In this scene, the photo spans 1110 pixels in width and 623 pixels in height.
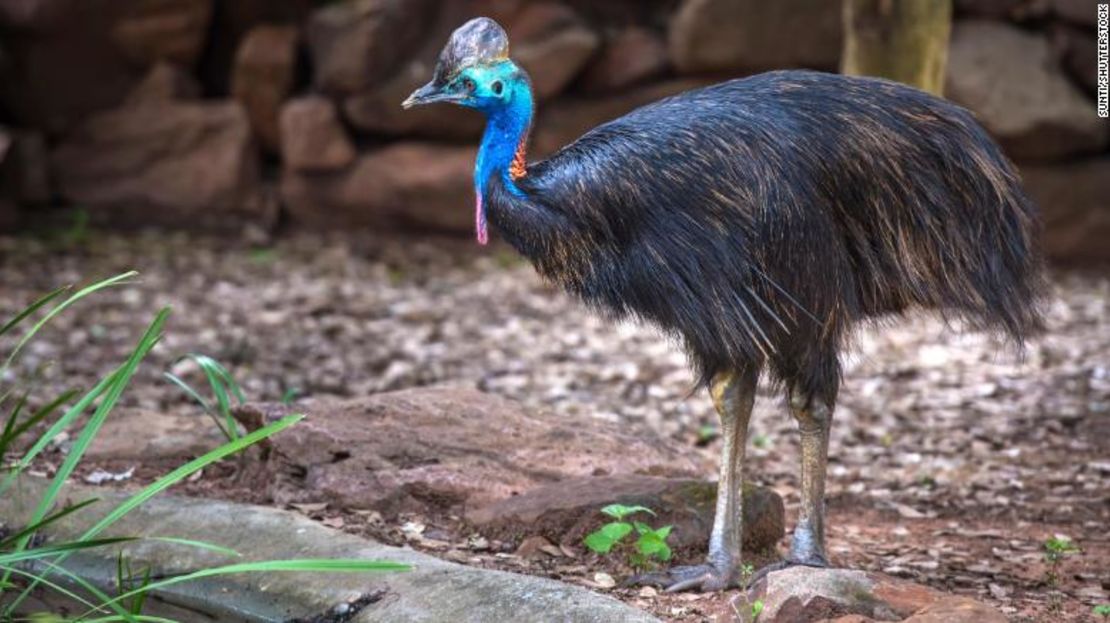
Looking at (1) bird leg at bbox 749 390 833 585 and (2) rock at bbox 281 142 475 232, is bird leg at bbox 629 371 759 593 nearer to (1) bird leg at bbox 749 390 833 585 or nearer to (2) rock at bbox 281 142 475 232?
(1) bird leg at bbox 749 390 833 585

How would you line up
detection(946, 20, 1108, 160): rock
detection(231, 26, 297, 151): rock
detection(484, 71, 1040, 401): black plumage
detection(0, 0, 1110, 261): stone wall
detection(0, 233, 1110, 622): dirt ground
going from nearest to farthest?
detection(484, 71, 1040, 401): black plumage → detection(0, 233, 1110, 622): dirt ground → detection(946, 20, 1108, 160): rock → detection(0, 0, 1110, 261): stone wall → detection(231, 26, 297, 151): rock

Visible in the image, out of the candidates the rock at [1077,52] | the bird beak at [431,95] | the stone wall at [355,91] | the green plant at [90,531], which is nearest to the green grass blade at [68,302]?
the green plant at [90,531]

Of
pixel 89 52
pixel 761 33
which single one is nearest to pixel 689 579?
pixel 761 33

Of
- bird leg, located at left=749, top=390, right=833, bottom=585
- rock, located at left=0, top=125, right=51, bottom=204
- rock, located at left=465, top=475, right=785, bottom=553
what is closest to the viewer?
bird leg, located at left=749, top=390, right=833, bottom=585

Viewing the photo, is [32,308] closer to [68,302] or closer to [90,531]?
[68,302]

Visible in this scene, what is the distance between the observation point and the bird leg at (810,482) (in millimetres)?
3885

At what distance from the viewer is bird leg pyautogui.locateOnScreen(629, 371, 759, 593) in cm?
385

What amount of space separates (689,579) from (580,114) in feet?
17.9

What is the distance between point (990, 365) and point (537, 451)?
2988 mm

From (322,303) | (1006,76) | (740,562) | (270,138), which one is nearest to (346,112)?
(270,138)

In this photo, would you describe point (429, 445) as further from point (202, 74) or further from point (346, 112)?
point (202, 74)

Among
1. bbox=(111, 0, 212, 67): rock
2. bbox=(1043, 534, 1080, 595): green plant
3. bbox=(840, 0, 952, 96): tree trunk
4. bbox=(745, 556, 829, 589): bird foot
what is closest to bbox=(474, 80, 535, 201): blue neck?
bbox=(745, 556, 829, 589): bird foot

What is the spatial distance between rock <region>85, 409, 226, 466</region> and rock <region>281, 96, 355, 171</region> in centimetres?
413

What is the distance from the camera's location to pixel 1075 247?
8.80 metres
